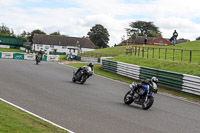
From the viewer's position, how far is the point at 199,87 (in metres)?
16.8

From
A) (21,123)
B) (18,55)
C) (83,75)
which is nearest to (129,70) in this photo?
(83,75)

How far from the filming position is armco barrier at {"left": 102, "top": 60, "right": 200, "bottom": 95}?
1721 cm

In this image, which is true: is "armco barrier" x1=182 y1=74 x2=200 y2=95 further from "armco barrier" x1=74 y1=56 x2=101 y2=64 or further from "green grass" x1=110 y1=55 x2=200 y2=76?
"armco barrier" x1=74 y1=56 x2=101 y2=64

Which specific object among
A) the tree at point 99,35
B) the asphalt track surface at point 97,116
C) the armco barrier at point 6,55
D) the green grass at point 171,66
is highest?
the tree at point 99,35

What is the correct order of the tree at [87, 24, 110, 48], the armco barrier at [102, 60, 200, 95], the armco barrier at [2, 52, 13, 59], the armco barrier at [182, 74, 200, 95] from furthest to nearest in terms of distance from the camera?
1. the tree at [87, 24, 110, 48]
2. the armco barrier at [2, 52, 13, 59]
3. the armco barrier at [102, 60, 200, 95]
4. the armco barrier at [182, 74, 200, 95]

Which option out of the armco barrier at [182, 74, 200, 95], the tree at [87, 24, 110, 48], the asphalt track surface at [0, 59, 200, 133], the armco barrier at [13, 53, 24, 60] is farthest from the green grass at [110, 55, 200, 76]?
the tree at [87, 24, 110, 48]

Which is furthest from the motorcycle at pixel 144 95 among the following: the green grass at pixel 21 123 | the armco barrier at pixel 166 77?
the armco barrier at pixel 166 77

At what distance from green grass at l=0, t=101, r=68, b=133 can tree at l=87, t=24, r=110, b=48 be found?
4824 inches

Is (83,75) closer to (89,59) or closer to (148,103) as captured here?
(148,103)

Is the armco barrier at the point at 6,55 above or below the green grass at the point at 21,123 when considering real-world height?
above

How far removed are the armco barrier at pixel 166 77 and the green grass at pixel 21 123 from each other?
37.2 feet

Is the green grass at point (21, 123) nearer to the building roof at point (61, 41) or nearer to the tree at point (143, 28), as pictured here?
the building roof at point (61, 41)

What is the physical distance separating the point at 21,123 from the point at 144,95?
5.47 m

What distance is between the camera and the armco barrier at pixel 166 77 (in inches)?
677
